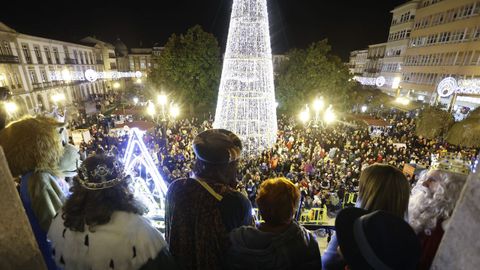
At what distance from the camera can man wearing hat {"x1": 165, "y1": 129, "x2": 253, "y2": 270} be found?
2160mm

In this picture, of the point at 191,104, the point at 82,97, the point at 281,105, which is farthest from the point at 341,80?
the point at 82,97

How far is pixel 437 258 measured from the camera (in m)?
1.64

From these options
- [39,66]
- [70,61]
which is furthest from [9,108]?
[70,61]

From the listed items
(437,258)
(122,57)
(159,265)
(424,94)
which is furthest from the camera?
(122,57)

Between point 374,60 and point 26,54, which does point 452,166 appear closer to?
point 26,54

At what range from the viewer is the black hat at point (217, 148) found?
217 centimetres

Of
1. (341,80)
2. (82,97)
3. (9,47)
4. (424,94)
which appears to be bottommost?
(82,97)

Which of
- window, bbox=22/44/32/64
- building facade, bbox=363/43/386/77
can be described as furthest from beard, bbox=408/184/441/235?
building facade, bbox=363/43/386/77

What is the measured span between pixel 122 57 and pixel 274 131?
5497 cm

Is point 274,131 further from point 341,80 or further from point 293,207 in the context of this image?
point 341,80

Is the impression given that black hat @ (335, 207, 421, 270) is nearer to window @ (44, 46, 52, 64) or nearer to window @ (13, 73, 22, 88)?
window @ (13, 73, 22, 88)

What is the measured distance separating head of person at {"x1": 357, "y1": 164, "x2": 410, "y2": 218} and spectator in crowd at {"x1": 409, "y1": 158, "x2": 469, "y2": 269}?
0.30m

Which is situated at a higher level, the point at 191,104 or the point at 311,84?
the point at 311,84

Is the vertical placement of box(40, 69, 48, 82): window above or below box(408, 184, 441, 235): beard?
below
